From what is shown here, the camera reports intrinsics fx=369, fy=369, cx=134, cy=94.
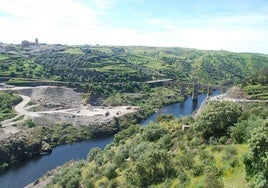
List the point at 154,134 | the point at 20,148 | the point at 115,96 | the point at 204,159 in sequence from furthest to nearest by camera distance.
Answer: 1. the point at 115,96
2. the point at 20,148
3. the point at 154,134
4. the point at 204,159

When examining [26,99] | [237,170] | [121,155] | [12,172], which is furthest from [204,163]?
[26,99]

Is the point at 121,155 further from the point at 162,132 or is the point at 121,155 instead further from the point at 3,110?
the point at 3,110

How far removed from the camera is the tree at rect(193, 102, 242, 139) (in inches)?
1309

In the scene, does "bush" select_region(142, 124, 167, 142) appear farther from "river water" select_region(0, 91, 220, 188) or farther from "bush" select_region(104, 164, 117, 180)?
"river water" select_region(0, 91, 220, 188)

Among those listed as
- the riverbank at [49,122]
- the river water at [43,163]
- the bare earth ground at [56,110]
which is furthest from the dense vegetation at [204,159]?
the bare earth ground at [56,110]

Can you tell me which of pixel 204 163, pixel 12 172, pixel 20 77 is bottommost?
pixel 12 172

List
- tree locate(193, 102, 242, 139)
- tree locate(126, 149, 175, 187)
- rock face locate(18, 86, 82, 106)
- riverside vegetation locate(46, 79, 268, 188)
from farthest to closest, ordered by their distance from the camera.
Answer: rock face locate(18, 86, 82, 106)
tree locate(193, 102, 242, 139)
tree locate(126, 149, 175, 187)
riverside vegetation locate(46, 79, 268, 188)

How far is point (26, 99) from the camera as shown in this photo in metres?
128

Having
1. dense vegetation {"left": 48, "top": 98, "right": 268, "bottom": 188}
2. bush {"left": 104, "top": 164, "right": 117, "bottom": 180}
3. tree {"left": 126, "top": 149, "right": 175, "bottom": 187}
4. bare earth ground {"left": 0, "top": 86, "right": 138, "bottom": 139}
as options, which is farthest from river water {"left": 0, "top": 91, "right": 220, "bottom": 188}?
tree {"left": 126, "top": 149, "right": 175, "bottom": 187}

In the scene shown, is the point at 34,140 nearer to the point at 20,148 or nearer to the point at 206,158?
the point at 20,148

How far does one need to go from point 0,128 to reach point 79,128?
21.6m

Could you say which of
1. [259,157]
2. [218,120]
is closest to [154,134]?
[218,120]

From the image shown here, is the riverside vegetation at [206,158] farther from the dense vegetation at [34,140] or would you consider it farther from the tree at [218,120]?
the dense vegetation at [34,140]

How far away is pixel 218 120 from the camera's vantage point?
3331cm
